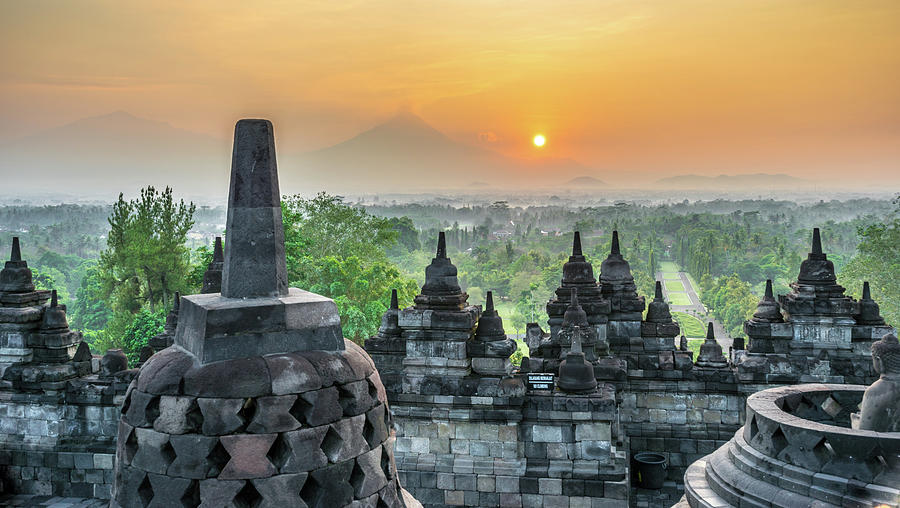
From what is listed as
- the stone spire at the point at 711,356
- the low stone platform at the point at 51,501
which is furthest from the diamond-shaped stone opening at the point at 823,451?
the low stone platform at the point at 51,501

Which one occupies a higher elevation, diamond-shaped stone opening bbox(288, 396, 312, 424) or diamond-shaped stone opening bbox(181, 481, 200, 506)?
diamond-shaped stone opening bbox(288, 396, 312, 424)

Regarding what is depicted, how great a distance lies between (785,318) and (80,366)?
14.0m

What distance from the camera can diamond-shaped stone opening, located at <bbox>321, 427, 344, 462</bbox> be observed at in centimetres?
460

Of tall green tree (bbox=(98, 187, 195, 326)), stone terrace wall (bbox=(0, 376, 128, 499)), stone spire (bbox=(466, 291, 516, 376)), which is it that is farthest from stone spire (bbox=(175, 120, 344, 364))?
tall green tree (bbox=(98, 187, 195, 326))

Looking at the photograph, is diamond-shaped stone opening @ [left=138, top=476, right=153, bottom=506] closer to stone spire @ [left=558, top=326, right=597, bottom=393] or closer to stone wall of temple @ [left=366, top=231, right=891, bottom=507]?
stone wall of temple @ [left=366, top=231, right=891, bottom=507]

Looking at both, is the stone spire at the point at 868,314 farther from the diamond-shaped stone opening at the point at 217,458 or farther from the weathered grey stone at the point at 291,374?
the diamond-shaped stone opening at the point at 217,458

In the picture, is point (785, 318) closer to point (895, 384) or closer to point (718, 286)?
point (895, 384)

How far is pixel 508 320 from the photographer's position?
211 feet

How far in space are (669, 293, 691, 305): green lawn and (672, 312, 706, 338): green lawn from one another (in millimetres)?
11008

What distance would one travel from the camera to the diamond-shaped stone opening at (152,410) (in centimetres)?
456

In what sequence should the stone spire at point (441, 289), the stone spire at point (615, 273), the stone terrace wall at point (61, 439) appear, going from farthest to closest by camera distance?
1. the stone spire at point (615, 273)
2. the stone terrace wall at point (61, 439)
3. the stone spire at point (441, 289)

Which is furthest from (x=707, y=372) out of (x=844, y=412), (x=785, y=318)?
(x=844, y=412)

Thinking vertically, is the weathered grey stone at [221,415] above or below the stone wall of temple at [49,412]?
above

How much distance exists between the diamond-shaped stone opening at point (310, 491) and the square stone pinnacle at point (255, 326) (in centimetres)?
83
